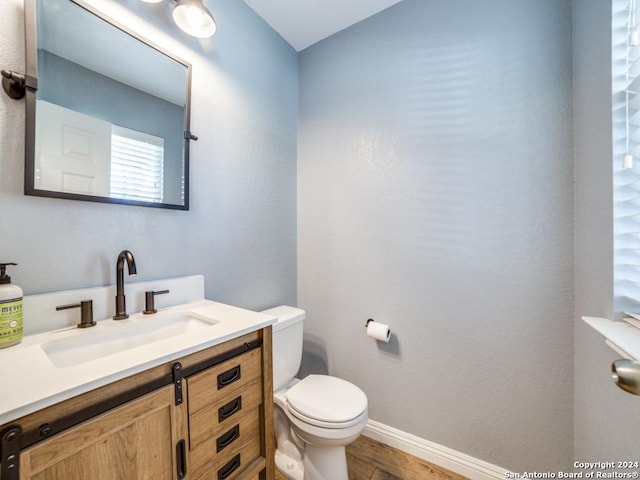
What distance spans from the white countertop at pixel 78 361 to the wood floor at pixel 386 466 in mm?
1029

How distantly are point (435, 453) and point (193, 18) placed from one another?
2417 mm

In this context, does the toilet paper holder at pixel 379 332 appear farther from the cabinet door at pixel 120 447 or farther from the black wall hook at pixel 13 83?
the black wall hook at pixel 13 83

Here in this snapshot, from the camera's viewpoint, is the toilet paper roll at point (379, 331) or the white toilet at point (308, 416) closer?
the white toilet at point (308, 416)

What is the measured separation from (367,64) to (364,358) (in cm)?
182

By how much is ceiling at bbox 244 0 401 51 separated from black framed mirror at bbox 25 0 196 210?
0.73m

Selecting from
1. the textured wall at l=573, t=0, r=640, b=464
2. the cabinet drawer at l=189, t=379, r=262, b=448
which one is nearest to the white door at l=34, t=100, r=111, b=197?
the cabinet drawer at l=189, t=379, r=262, b=448

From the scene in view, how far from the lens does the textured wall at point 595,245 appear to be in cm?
77

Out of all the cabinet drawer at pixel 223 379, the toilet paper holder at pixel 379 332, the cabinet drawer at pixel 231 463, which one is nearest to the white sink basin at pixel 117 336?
the cabinet drawer at pixel 223 379

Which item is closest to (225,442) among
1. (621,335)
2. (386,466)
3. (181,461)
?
(181,461)

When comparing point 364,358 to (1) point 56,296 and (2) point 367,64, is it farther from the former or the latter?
(2) point 367,64

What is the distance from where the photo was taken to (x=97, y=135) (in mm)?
924

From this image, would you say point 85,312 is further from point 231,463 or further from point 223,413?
point 231,463

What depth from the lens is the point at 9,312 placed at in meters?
0.67

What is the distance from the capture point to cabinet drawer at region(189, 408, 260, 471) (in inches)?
29.2
